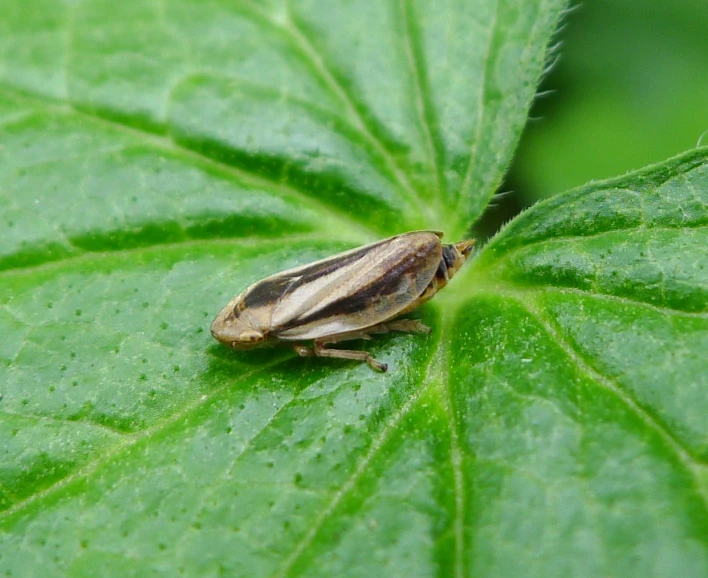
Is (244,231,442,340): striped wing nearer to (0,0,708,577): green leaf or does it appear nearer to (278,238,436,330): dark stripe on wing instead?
(278,238,436,330): dark stripe on wing

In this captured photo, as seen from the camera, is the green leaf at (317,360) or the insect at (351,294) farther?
the insect at (351,294)

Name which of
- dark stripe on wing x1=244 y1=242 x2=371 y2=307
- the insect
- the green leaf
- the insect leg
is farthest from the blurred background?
the insect leg

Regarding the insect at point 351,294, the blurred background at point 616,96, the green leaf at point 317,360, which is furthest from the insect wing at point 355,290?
the blurred background at point 616,96

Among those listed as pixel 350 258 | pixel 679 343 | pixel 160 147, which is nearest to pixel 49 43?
pixel 160 147

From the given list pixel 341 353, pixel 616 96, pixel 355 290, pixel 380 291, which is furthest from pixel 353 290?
pixel 616 96

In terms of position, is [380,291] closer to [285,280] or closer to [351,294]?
[351,294]

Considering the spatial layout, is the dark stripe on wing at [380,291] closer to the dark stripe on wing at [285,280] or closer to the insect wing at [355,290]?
the insect wing at [355,290]
